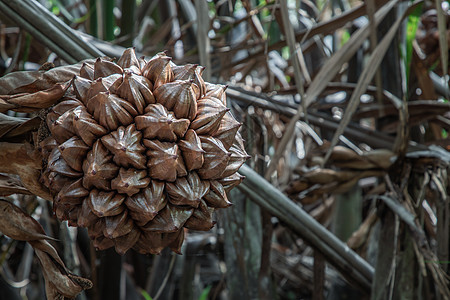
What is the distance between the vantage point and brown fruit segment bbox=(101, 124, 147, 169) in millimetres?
426

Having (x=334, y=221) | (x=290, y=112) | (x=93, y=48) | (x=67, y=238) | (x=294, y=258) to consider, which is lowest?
(x=294, y=258)

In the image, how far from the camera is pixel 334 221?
1336 mm

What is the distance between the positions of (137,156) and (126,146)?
0.02 meters

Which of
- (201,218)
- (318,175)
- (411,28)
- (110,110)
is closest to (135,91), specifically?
(110,110)

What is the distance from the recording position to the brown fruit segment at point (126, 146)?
16.8 inches

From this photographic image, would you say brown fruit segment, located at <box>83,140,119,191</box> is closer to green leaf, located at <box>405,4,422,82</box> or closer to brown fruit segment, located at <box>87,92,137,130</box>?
brown fruit segment, located at <box>87,92,137,130</box>

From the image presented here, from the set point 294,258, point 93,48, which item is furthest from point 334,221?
point 93,48

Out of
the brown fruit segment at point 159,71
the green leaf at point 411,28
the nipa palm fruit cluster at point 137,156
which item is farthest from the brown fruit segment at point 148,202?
the green leaf at point 411,28

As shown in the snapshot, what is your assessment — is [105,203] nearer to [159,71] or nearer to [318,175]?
[159,71]

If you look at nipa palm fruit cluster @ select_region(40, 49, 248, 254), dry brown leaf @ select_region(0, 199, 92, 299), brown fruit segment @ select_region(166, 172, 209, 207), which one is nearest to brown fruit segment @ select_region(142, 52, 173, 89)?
nipa palm fruit cluster @ select_region(40, 49, 248, 254)

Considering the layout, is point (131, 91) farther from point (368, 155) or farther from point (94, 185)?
point (368, 155)

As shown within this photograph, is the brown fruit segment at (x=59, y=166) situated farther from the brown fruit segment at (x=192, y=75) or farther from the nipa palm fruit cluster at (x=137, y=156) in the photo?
the brown fruit segment at (x=192, y=75)

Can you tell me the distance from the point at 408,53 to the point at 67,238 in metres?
0.82

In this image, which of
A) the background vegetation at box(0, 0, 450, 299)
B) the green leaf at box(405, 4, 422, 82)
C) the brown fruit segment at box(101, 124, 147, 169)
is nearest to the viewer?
the brown fruit segment at box(101, 124, 147, 169)
